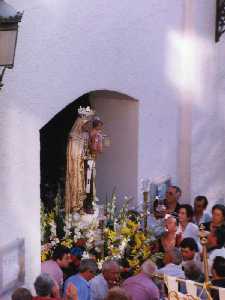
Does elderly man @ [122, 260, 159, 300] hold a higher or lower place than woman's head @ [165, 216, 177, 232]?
lower

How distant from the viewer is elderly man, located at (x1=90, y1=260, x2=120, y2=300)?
6023 millimetres

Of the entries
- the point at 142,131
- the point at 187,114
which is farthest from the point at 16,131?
the point at 187,114

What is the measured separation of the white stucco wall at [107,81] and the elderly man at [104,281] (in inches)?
31.1

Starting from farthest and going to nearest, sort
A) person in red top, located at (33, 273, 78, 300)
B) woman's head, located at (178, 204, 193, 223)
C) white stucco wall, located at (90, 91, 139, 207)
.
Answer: white stucco wall, located at (90, 91, 139, 207) < woman's head, located at (178, 204, 193, 223) < person in red top, located at (33, 273, 78, 300)

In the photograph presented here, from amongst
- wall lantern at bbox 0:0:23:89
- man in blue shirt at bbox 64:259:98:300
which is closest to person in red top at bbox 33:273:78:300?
man in blue shirt at bbox 64:259:98:300

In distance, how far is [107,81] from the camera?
25.7 feet

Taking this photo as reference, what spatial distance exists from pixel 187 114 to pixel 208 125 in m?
0.82

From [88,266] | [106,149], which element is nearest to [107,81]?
[106,149]

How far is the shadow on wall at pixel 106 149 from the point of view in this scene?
27.5ft

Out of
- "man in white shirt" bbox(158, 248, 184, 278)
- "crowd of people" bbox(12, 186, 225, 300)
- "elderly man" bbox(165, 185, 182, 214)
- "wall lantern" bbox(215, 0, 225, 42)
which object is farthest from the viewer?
"wall lantern" bbox(215, 0, 225, 42)

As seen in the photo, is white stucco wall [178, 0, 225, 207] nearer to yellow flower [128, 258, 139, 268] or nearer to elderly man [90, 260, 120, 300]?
yellow flower [128, 258, 139, 268]

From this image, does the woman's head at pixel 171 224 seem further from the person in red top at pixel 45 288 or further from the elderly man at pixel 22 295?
the elderly man at pixel 22 295

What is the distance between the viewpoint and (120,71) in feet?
26.7

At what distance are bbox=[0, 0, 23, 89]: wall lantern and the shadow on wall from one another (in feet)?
10.3
